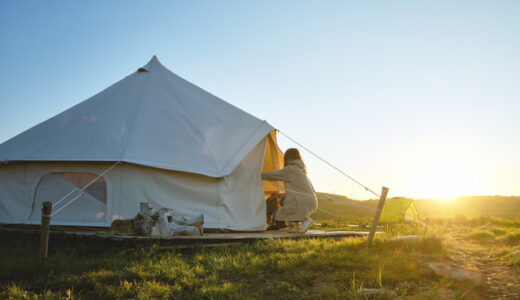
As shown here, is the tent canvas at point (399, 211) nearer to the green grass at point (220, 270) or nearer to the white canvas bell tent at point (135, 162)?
the white canvas bell tent at point (135, 162)

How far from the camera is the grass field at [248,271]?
3.21 meters

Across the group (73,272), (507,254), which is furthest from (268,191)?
(73,272)

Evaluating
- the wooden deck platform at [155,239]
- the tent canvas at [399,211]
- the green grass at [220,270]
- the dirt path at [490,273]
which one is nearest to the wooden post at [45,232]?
the green grass at [220,270]

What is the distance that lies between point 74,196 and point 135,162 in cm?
144

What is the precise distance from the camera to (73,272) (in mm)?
3727

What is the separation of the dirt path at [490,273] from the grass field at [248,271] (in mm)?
11

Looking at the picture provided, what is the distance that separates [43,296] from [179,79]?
20.3 feet

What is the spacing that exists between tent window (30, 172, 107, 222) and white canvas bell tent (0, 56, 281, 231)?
0.06ft

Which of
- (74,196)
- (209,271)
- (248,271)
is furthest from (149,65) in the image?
(248,271)

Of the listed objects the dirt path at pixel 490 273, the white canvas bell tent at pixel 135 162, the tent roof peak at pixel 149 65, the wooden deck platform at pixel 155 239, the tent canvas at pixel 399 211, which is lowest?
the dirt path at pixel 490 273

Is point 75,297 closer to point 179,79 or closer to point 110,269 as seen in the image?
point 110,269

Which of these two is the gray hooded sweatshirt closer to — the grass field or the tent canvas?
the grass field

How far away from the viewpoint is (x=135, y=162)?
5953mm

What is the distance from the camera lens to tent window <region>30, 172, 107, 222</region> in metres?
6.18
